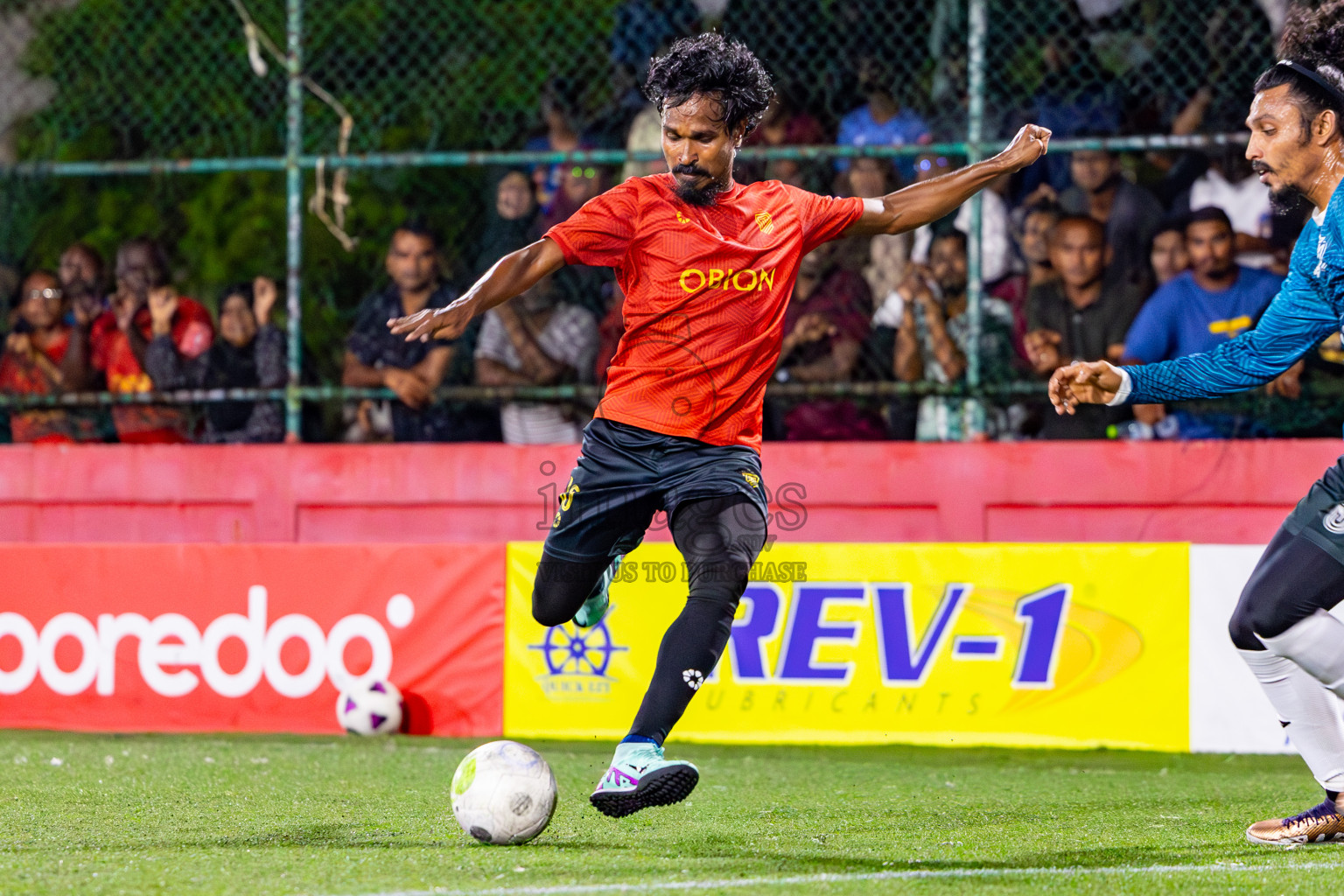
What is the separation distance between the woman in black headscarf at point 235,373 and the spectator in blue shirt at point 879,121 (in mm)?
3487

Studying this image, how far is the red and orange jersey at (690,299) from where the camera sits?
4840 millimetres

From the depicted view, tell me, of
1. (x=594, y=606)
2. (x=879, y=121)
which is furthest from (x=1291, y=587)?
A: (x=879, y=121)

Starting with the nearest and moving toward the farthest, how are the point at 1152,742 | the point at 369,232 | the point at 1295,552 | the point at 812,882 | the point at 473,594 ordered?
1. the point at 812,882
2. the point at 1295,552
3. the point at 1152,742
4. the point at 473,594
5. the point at 369,232

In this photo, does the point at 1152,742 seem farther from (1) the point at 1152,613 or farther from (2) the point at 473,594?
(2) the point at 473,594

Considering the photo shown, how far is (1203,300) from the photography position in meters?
8.12

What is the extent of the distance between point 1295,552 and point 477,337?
569 centimetres

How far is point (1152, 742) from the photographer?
7.42 m

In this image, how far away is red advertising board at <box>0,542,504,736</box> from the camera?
8.03 meters

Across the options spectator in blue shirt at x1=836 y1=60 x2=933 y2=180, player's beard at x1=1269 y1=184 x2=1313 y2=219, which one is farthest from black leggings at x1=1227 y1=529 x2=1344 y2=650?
spectator in blue shirt at x1=836 y1=60 x2=933 y2=180

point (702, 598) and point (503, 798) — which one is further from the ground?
point (702, 598)

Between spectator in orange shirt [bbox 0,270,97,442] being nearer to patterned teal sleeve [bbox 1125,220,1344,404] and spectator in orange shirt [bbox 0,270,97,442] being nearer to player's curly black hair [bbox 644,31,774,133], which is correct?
player's curly black hair [bbox 644,31,774,133]

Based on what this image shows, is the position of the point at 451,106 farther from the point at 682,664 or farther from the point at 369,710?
the point at 682,664

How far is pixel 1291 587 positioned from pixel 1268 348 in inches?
27.1

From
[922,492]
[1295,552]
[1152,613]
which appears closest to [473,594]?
[922,492]
